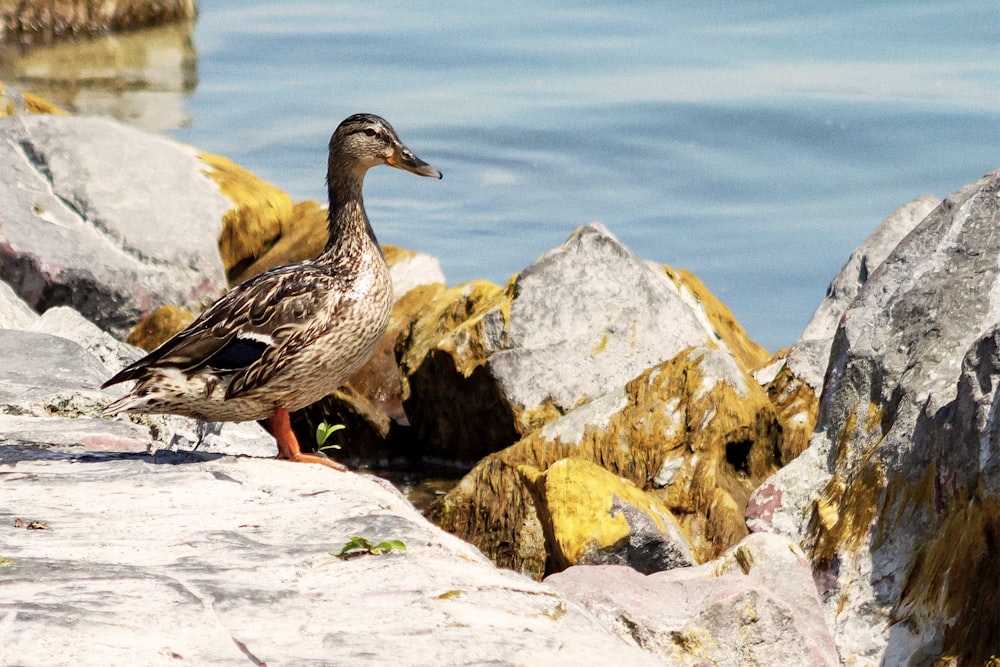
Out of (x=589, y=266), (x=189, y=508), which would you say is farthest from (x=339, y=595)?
(x=589, y=266)

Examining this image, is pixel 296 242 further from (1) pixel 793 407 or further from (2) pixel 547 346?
(1) pixel 793 407

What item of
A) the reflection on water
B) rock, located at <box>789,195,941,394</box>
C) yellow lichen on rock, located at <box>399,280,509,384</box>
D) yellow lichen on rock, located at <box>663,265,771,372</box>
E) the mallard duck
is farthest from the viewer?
the reflection on water

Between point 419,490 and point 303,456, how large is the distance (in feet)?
14.5

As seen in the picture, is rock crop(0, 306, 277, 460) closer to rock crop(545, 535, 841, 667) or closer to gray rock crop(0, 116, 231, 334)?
rock crop(545, 535, 841, 667)

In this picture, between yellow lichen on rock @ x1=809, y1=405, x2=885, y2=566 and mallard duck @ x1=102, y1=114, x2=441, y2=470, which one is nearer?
mallard duck @ x1=102, y1=114, x2=441, y2=470

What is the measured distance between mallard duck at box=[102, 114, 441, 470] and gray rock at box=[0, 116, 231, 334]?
646cm

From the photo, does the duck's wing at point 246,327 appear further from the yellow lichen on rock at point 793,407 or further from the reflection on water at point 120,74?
the reflection on water at point 120,74

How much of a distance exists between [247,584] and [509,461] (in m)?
4.67

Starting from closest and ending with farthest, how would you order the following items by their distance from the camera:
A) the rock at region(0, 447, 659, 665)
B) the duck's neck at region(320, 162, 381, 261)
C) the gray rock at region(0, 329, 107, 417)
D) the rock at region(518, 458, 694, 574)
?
the rock at region(0, 447, 659, 665), the duck's neck at region(320, 162, 381, 261), the gray rock at region(0, 329, 107, 417), the rock at region(518, 458, 694, 574)

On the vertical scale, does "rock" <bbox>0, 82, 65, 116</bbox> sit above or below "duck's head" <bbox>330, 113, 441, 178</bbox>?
below

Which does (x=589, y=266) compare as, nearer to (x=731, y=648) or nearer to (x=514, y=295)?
(x=514, y=295)

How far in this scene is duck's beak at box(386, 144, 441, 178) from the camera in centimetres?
704

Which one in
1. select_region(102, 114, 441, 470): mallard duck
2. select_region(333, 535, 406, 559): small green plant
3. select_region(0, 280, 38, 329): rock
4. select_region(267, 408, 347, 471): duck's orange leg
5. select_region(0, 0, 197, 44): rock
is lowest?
select_region(0, 280, 38, 329): rock

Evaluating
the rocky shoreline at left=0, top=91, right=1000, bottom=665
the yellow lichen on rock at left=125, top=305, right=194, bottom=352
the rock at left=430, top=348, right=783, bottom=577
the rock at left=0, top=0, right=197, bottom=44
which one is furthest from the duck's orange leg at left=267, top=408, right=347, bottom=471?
the rock at left=0, top=0, right=197, bottom=44
